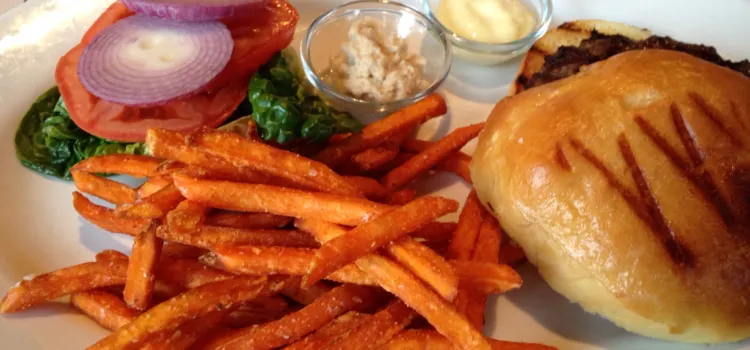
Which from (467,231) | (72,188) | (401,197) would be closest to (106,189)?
(72,188)

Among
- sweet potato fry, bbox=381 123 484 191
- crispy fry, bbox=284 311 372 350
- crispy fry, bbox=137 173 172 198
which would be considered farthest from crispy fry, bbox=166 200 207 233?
sweet potato fry, bbox=381 123 484 191

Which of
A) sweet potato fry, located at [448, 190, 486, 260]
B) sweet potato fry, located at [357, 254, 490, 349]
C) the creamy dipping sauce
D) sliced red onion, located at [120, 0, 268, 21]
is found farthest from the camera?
the creamy dipping sauce

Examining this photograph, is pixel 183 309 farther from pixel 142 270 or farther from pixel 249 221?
pixel 249 221

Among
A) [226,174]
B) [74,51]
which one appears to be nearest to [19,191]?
[74,51]

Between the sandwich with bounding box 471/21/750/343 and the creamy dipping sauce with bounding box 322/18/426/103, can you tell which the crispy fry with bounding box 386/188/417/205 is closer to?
the sandwich with bounding box 471/21/750/343

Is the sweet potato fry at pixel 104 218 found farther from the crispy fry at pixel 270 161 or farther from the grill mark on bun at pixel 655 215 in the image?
the grill mark on bun at pixel 655 215

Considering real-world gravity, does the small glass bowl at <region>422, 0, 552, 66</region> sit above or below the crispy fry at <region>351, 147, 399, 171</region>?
above
